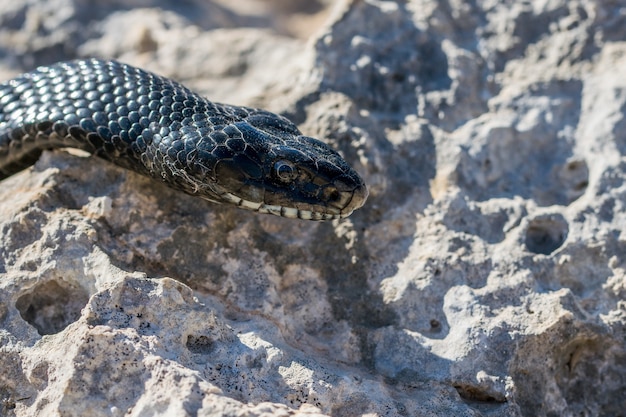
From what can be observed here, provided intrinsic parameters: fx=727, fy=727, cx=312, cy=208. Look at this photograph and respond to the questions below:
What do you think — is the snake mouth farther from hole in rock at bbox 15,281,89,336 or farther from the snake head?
hole in rock at bbox 15,281,89,336

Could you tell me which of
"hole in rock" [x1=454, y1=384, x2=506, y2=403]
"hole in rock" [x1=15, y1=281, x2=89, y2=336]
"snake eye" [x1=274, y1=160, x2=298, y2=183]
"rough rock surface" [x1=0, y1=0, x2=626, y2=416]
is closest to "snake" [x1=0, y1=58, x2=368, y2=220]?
"snake eye" [x1=274, y1=160, x2=298, y2=183]

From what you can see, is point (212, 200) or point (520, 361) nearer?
point (520, 361)

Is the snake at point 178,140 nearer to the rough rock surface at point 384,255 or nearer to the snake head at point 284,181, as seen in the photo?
the snake head at point 284,181

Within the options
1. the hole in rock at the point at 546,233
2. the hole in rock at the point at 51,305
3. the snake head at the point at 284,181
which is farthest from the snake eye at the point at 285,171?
the hole in rock at the point at 546,233

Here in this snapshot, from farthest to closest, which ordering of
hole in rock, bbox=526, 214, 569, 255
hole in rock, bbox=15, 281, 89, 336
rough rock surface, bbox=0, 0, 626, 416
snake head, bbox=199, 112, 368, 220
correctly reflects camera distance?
hole in rock, bbox=526, 214, 569, 255
snake head, bbox=199, 112, 368, 220
hole in rock, bbox=15, 281, 89, 336
rough rock surface, bbox=0, 0, 626, 416

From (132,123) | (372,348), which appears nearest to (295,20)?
(132,123)

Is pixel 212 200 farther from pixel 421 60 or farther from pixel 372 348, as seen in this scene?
pixel 421 60
